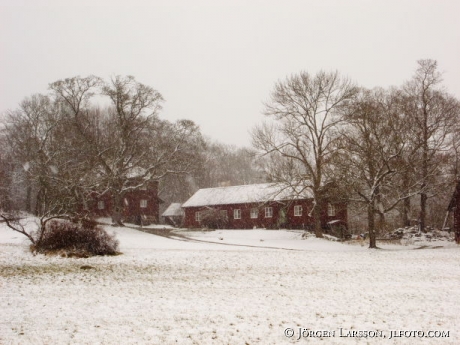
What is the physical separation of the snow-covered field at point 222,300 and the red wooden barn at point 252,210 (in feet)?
90.6

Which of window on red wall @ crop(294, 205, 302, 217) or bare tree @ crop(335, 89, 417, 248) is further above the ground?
bare tree @ crop(335, 89, 417, 248)

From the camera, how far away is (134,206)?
6106cm

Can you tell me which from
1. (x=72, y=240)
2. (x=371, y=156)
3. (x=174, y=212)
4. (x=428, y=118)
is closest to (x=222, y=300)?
(x=72, y=240)

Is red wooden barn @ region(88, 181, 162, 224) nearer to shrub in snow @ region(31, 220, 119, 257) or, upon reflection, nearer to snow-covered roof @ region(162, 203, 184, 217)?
snow-covered roof @ region(162, 203, 184, 217)

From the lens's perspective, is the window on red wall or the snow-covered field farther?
the window on red wall

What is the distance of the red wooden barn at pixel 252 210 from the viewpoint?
51156 millimetres

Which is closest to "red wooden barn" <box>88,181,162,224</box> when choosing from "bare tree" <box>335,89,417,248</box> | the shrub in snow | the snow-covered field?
"bare tree" <box>335,89,417,248</box>

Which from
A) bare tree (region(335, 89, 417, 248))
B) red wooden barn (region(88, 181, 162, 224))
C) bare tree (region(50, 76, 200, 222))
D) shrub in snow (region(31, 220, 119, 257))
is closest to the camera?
shrub in snow (region(31, 220, 119, 257))

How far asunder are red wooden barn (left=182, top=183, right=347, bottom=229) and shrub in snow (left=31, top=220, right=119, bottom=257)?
1078 inches

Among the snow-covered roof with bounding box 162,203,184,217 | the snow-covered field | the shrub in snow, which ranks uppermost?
the snow-covered roof with bounding box 162,203,184,217

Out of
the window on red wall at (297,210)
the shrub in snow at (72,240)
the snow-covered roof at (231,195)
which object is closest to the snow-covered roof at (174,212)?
the snow-covered roof at (231,195)

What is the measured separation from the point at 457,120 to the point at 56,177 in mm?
41112

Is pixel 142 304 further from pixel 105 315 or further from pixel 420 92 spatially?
pixel 420 92

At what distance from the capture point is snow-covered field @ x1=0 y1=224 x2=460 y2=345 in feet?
32.0
